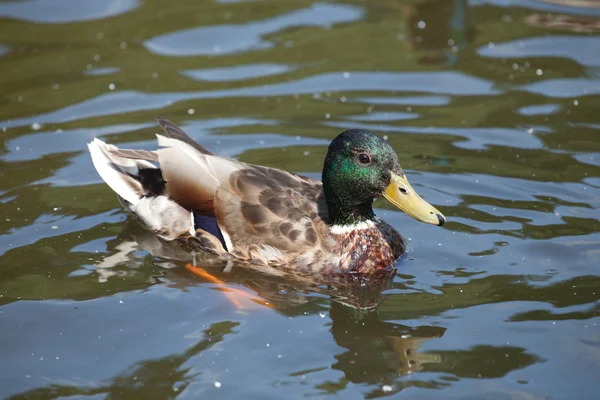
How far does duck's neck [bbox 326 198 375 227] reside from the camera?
7.21 meters

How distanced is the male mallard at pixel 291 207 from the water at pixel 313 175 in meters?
0.26

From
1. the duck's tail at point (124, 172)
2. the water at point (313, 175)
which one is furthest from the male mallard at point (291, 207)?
the water at point (313, 175)

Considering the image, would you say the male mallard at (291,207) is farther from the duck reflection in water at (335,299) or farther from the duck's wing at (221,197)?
the duck reflection in water at (335,299)

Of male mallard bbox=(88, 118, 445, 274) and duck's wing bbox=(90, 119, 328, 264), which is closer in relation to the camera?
male mallard bbox=(88, 118, 445, 274)

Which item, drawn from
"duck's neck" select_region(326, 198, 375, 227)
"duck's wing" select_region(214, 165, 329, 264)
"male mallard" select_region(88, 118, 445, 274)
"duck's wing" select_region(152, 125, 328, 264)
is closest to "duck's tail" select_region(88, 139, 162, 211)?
"male mallard" select_region(88, 118, 445, 274)

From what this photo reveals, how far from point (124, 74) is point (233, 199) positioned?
431cm

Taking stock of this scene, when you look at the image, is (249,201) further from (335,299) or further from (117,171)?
(117,171)

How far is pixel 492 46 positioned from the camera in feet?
38.2

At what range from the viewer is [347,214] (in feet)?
23.8

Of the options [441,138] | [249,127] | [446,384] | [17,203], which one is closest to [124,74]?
[249,127]

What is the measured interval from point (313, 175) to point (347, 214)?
153 cm

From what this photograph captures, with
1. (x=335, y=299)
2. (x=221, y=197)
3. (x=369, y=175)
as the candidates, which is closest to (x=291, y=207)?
(x=221, y=197)

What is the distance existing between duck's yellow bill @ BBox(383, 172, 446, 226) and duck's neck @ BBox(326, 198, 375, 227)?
307 millimetres

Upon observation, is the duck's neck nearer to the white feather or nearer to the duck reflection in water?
the duck reflection in water
